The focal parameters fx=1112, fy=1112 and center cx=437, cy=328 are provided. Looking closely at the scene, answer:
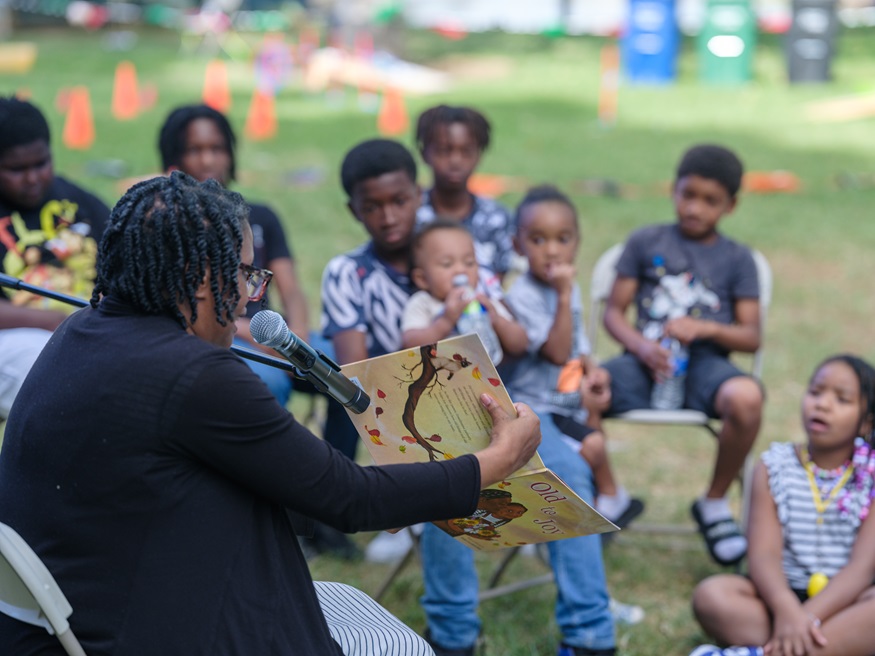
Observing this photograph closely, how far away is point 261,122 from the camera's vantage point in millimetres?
14250

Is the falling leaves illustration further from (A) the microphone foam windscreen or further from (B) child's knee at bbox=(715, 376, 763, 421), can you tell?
(B) child's knee at bbox=(715, 376, 763, 421)

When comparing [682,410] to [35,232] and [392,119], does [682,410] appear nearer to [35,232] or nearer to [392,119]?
[35,232]

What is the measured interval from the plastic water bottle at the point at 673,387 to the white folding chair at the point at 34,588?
112 inches

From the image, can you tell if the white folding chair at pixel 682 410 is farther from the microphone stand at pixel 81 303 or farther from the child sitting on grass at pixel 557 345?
the microphone stand at pixel 81 303

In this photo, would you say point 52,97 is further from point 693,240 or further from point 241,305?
point 241,305

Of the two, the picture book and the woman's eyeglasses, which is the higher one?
the woman's eyeglasses

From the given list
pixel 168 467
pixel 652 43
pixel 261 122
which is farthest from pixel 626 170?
pixel 168 467

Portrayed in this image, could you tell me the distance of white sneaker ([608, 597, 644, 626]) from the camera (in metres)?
3.94

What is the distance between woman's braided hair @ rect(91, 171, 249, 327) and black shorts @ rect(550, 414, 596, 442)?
1.92 m

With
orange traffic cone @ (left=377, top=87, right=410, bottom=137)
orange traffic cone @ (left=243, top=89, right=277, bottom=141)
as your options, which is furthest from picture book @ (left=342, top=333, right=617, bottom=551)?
orange traffic cone @ (left=377, top=87, right=410, bottom=137)

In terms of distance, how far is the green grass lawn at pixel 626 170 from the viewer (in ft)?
14.4

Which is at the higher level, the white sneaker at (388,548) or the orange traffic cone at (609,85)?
the orange traffic cone at (609,85)

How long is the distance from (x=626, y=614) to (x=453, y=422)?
175 cm

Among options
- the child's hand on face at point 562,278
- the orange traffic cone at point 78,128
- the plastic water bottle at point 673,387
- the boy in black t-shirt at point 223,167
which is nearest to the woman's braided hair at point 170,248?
the child's hand on face at point 562,278
